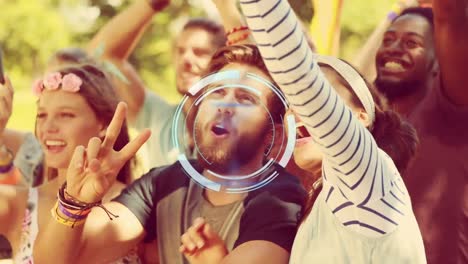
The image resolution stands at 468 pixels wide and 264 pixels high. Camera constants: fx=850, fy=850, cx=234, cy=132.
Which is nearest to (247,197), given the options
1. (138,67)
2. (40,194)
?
(40,194)

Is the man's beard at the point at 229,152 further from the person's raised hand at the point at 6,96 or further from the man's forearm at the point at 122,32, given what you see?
the man's forearm at the point at 122,32

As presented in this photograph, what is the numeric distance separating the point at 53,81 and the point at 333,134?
0.51m

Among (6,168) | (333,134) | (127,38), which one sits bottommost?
(6,168)

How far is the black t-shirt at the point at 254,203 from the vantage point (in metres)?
0.94

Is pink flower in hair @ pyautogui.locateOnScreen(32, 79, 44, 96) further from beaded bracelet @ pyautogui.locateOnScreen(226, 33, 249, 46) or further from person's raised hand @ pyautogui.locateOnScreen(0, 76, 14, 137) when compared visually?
beaded bracelet @ pyautogui.locateOnScreen(226, 33, 249, 46)

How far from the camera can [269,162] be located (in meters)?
0.98

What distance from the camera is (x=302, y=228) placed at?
0.87 metres

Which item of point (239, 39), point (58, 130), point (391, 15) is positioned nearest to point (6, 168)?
point (58, 130)

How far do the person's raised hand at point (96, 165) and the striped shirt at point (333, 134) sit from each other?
23cm

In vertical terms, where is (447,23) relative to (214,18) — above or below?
above

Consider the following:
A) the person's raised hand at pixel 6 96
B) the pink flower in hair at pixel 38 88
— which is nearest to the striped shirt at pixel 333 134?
the pink flower in hair at pixel 38 88

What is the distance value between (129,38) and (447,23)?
2.18 ft

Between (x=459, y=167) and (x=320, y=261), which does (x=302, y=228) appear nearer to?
(x=320, y=261)

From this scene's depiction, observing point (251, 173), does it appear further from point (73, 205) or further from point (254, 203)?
point (73, 205)
